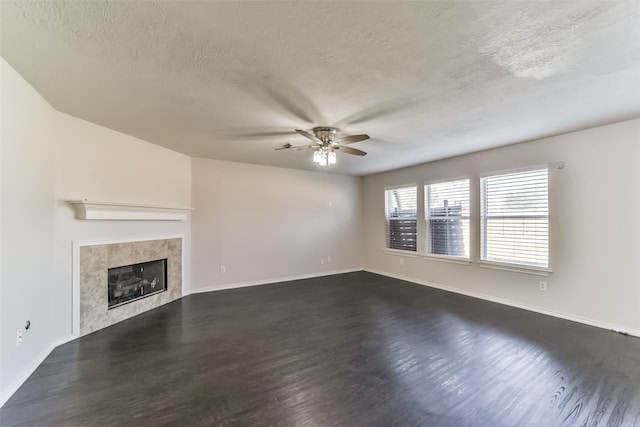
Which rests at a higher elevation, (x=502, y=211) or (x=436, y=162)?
(x=436, y=162)

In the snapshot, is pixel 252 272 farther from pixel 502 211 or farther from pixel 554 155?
pixel 554 155

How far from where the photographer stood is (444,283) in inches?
203

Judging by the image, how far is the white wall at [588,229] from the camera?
3.14m

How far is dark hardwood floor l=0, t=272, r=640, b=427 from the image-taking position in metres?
1.84

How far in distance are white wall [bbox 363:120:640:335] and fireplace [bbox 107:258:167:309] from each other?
17.6 ft

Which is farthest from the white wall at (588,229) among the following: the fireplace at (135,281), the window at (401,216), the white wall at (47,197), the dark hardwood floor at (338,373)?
the white wall at (47,197)

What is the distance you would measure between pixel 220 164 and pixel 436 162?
13.8ft

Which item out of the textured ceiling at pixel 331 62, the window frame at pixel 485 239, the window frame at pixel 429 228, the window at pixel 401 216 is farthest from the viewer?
the window at pixel 401 216

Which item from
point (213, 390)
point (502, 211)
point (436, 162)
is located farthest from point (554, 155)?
point (213, 390)

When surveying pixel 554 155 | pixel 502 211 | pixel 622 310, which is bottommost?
pixel 622 310

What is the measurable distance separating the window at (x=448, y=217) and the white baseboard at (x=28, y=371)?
5689 millimetres

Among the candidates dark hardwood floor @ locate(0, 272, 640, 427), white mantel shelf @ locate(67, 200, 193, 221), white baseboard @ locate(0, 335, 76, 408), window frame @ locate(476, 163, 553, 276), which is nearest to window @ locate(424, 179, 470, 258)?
window frame @ locate(476, 163, 553, 276)

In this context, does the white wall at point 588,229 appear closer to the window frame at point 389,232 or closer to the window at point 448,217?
the window at point 448,217

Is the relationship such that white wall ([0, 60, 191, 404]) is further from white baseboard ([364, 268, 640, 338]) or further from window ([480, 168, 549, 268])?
window ([480, 168, 549, 268])
